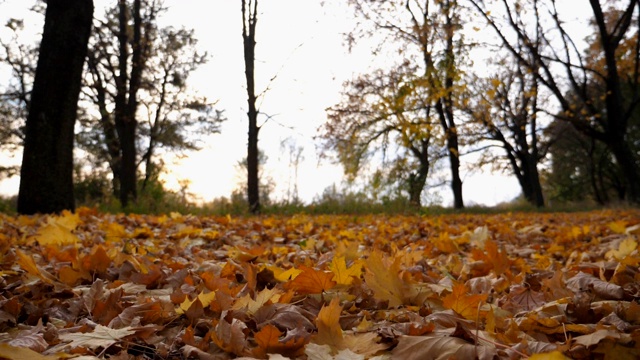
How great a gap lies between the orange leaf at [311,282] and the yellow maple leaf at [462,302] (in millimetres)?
378

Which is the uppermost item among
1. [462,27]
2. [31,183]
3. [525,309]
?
[462,27]

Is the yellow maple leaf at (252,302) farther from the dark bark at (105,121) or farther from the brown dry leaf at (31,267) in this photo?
the dark bark at (105,121)

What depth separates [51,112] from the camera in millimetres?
6188

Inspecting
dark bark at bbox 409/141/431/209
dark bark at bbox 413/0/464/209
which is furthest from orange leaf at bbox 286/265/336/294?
dark bark at bbox 409/141/431/209

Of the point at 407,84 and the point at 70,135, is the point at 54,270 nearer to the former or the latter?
the point at 70,135

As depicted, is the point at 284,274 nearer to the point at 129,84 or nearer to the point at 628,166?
the point at 628,166

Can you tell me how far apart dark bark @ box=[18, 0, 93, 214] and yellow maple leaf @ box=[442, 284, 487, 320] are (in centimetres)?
612

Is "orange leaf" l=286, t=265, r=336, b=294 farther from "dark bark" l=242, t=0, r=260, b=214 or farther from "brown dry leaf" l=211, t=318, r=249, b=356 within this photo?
"dark bark" l=242, t=0, r=260, b=214

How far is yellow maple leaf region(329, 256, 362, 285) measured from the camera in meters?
1.61

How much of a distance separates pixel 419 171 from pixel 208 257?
16.0 meters

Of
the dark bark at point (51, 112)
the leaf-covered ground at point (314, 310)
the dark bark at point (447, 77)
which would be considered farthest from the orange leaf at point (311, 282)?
the dark bark at point (447, 77)

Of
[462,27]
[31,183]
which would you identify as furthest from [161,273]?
[462,27]

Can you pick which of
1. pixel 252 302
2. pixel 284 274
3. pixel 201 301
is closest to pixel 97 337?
pixel 201 301

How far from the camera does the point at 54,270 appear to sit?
1985 mm
